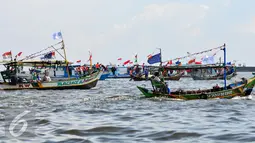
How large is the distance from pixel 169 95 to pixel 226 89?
12.6 ft

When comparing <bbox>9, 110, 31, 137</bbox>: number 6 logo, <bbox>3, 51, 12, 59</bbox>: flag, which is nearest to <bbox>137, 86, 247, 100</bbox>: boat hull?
<bbox>9, 110, 31, 137</bbox>: number 6 logo

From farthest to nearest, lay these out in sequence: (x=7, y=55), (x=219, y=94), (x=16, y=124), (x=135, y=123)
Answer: (x=7, y=55) < (x=219, y=94) < (x=135, y=123) < (x=16, y=124)

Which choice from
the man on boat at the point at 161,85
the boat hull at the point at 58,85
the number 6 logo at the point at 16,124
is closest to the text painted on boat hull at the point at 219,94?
the man on boat at the point at 161,85

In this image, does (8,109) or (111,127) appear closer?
(111,127)

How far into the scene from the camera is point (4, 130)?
53.5ft

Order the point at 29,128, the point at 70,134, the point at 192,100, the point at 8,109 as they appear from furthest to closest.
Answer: the point at 192,100 < the point at 8,109 < the point at 29,128 < the point at 70,134

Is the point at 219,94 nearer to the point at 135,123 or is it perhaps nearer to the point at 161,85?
the point at 161,85

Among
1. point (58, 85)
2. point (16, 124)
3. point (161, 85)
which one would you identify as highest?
point (161, 85)

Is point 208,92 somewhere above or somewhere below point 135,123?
above

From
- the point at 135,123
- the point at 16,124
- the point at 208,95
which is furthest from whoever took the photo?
the point at 208,95

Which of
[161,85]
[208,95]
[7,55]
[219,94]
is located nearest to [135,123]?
[161,85]

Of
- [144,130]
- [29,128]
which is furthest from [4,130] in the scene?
[144,130]

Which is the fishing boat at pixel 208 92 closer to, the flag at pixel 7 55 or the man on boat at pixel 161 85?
the man on boat at pixel 161 85

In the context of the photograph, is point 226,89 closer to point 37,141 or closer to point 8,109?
point 8,109
